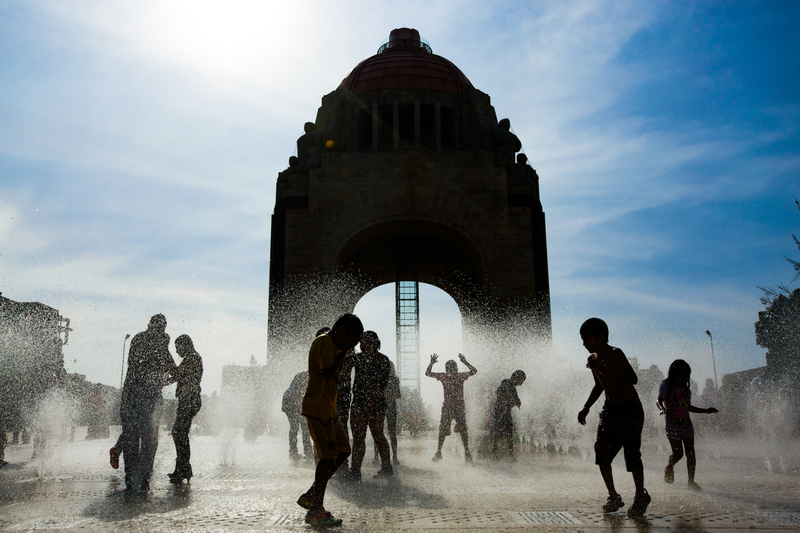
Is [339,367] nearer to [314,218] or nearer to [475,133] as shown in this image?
[314,218]

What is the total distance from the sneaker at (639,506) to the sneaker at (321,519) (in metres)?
2.04

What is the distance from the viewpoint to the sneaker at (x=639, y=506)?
4062mm

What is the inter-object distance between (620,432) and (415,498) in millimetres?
1754

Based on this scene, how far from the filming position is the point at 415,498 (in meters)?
4.88

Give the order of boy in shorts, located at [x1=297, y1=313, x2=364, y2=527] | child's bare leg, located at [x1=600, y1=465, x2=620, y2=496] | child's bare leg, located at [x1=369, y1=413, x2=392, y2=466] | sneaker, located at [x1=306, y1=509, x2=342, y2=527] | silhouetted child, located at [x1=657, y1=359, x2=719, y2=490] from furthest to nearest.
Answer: child's bare leg, located at [x1=369, y1=413, x2=392, y2=466], silhouetted child, located at [x1=657, y1=359, x2=719, y2=490], child's bare leg, located at [x1=600, y1=465, x2=620, y2=496], boy in shorts, located at [x1=297, y1=313, x2=364, y2=527], sneaker, located at [x1=306, y1=509, x2=342, y2=527]

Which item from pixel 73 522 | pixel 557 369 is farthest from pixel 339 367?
pixel 557 369

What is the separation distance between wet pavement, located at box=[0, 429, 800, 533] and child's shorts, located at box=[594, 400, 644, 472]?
1.38ft

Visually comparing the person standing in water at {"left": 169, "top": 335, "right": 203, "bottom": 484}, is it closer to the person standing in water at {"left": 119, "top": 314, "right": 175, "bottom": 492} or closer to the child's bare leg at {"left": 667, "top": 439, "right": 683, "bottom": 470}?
the person standing in water at {"left": 119, "top": 314, "right": 175, "bottom": 492}

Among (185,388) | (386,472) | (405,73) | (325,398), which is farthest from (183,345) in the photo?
(405,73)

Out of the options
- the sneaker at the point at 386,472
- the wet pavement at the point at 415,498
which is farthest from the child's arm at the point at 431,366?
the sneaker at the point at 386,472

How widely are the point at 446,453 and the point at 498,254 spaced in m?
9.15

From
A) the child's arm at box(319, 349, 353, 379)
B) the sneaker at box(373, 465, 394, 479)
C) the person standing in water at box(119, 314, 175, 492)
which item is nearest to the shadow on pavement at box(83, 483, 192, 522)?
the person standing in water at box(119, 314, 175, 492)

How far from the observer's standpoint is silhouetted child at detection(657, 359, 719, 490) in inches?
233

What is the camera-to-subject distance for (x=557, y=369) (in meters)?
16.3
